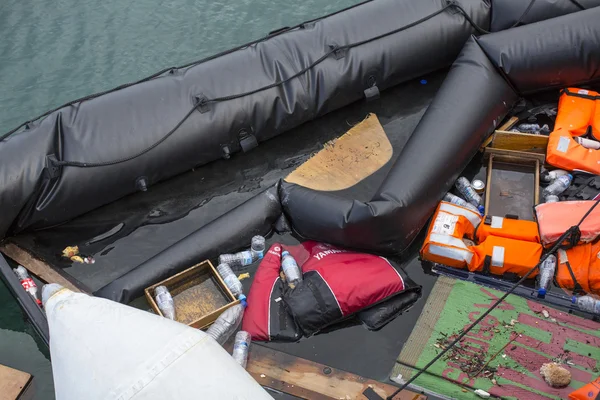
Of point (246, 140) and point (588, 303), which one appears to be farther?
point (246, 140)

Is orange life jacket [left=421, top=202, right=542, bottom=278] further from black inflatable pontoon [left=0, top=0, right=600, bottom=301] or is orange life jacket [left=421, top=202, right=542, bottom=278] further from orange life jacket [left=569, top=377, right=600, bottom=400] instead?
orange life jacket [left=569, top=377, right=600, bottom=400]

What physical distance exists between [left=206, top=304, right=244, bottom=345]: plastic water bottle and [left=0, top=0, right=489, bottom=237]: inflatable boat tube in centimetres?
110

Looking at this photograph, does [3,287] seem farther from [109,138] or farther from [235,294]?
[235,294]

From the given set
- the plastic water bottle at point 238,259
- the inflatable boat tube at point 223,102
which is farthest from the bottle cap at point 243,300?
the inflatable boat tube at point 223,102

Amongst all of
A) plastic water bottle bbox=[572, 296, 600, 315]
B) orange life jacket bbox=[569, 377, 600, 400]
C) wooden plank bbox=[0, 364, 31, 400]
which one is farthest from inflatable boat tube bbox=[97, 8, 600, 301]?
orange life jacket bbox=[569, 377, 600, 400]

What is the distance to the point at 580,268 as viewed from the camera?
132 inches

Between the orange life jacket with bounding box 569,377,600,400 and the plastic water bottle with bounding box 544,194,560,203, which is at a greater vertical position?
the plastic water bottle with bounding box 544,194,560,203

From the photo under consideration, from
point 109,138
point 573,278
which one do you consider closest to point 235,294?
point 109,138

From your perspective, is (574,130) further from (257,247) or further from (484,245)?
(257,247)

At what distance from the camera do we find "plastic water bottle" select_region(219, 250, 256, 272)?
3590 millimetres

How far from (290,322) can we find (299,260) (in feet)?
1.47

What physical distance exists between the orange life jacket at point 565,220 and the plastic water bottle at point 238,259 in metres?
1.71

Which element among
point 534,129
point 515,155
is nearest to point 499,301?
point 515,155

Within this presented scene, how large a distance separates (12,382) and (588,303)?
3111mm
